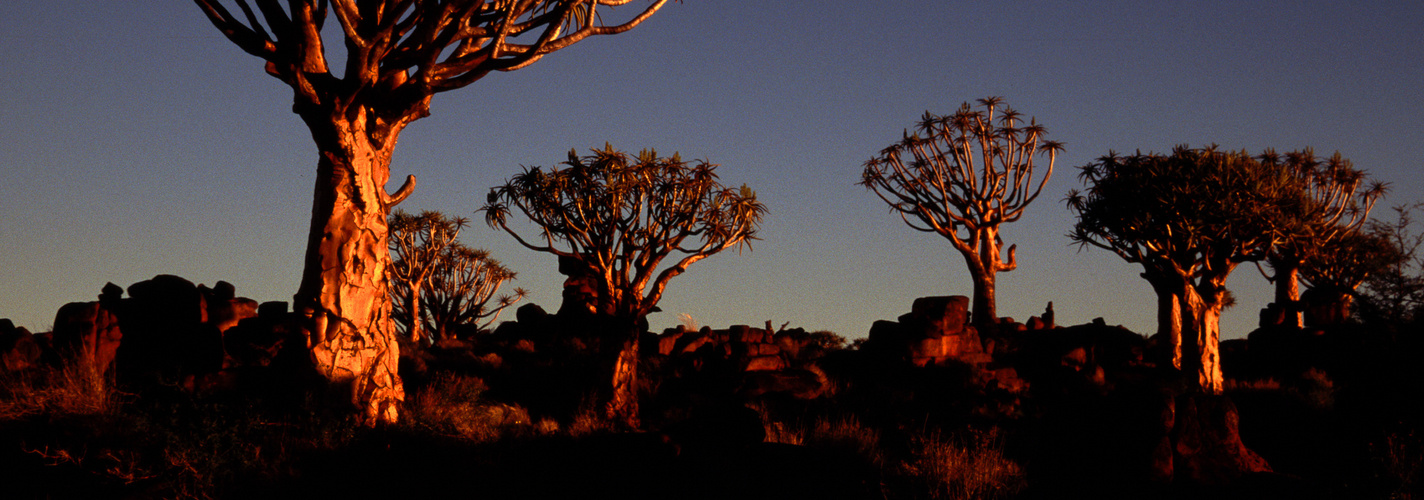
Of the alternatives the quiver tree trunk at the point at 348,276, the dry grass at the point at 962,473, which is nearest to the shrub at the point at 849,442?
the dry grass at the point at 962,473

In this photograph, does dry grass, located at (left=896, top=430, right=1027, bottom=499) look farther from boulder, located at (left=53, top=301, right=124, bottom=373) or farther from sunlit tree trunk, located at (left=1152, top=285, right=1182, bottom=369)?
sunlit tree trunk, located at (left=1152, top=285, right=1182, bottom=369)

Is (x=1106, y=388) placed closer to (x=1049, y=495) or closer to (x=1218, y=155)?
(x=1218, y=155)

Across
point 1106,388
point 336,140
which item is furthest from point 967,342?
point 336,140

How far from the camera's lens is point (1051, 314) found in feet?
97.7

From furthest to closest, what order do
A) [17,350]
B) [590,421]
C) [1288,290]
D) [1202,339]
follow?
[1288,290] < [1202,339] < [17,350] < [590,421]

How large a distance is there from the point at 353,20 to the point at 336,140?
1523 millimetres

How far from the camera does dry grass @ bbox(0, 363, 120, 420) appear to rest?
39.4 ft

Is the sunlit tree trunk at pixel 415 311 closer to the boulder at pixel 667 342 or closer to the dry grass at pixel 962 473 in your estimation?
the boulder at pixel 667 342

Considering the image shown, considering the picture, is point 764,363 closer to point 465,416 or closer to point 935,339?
point 935,339

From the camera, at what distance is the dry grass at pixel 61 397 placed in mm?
12000

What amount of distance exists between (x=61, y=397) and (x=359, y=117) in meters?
4.80

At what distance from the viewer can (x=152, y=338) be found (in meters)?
17.2

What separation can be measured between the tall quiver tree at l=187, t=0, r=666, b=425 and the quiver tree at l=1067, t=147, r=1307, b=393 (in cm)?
1565

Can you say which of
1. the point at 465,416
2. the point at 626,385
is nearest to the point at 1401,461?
the point at 626,385
